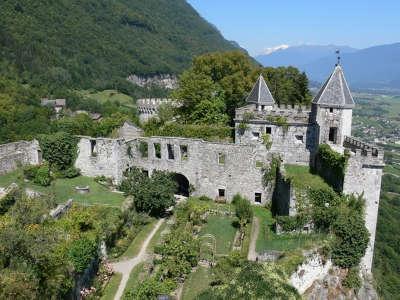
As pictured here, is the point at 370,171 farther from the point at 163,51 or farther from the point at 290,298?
the point at 163,51

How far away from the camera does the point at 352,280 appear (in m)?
Answer: 28.1

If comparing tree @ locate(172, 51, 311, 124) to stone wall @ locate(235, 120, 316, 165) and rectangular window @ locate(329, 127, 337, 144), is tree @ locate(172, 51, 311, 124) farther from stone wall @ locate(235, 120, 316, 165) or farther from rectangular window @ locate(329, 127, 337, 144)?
rectangular window @ locate(329, 127, 337, 144)

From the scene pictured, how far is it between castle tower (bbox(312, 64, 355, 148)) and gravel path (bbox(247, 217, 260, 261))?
761 cm

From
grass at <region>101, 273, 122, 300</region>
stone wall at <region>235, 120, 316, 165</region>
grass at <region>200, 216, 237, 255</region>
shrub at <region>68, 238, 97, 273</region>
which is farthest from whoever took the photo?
stone wall at <region>235, 120, 316, 165</region>

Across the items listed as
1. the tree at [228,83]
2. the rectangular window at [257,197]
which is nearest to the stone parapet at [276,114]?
the rectangular window at [257,197]

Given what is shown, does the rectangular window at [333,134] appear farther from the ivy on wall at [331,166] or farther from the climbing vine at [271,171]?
the climbing vine at [271,171]

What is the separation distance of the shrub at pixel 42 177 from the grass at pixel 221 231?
1276cm

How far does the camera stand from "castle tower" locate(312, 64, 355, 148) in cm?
3172

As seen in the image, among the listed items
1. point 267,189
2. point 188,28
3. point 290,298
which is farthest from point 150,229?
point 188,28

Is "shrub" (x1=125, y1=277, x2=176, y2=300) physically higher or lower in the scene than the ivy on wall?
lower

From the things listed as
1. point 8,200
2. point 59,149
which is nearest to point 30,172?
point 59,149

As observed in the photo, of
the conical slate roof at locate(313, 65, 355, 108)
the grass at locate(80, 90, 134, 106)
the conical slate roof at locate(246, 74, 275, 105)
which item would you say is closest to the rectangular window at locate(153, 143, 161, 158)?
the conical slate roof at locate(246, 74, 275, 105)

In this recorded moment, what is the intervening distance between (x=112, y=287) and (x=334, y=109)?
18.8 m

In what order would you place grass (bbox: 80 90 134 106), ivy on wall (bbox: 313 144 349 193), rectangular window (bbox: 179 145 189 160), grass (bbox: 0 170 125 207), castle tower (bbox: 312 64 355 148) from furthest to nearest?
grass (bbox: 80 90 134 106), rectangular window (bbox: 179 145 189 160), grass (bbox: 0 170 125 207), castle tower (bbox: 312 64 355 148), ivy on wall (bbox: 313 144 349 193)
